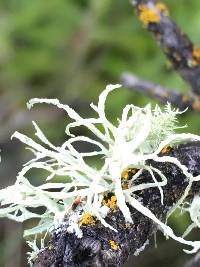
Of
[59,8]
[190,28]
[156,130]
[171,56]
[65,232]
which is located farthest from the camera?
[59,8]

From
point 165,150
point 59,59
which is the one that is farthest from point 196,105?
point 59,59

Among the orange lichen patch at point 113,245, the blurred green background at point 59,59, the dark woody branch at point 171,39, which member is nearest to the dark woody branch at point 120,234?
the orange lichen patch at point 113,245

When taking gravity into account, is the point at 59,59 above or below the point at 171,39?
above

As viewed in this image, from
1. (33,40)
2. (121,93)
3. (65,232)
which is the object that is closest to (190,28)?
(121,93)

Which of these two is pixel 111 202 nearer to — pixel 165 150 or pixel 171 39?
pixel 165 150

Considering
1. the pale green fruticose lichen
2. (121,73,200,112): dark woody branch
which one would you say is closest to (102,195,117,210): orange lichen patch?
the pale green fruticose lichen

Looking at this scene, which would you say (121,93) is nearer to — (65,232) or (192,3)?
(192,3)
